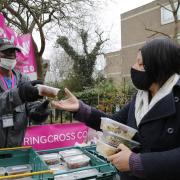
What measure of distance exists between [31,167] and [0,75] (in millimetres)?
1105

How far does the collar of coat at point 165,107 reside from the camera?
55.6 inches

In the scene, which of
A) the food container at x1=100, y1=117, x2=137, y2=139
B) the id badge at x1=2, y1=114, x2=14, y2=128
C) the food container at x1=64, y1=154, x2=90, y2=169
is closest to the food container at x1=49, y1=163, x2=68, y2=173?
the food container at x1=64, y1=154, x2=90, y2=169

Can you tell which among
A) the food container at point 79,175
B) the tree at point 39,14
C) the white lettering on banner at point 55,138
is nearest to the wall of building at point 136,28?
the tree at point 39,14

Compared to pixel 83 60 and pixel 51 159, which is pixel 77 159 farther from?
pixel 83 60

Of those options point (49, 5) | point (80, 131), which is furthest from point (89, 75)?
point (80, 131)

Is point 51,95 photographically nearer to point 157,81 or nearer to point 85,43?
point 157,81

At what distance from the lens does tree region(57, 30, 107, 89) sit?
21.1 metres

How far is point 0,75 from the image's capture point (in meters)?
2.73

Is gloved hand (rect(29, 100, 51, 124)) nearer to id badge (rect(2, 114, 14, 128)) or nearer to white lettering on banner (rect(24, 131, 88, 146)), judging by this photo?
id badge (rect(2, 114, 14, 128))

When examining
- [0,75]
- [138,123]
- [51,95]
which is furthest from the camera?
[0,75]

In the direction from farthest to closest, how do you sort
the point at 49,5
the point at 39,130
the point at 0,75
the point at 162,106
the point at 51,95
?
the point at 49,5
the point at 39,130
the point at 0,75
the point at 51,95
the point at 162,106

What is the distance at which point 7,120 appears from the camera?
8.00 ft

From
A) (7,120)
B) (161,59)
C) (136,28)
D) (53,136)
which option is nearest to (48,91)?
(7,120)

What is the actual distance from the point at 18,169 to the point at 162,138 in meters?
0.97
